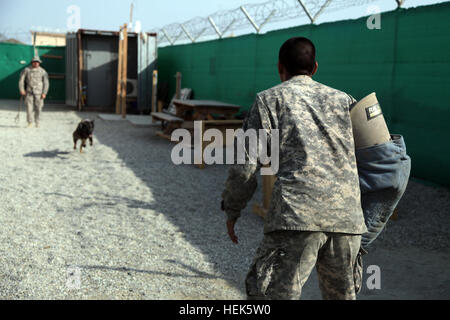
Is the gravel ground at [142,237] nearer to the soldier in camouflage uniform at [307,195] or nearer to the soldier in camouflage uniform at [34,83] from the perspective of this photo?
the soldier in camouflage uniform at [307,195]

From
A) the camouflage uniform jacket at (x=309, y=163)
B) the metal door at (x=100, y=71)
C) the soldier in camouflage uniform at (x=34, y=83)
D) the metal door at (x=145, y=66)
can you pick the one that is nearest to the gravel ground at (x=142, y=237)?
the camouflage uniform jacket at (x=309, y=163)

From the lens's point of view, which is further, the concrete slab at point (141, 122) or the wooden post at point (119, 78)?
the wooden post at point (119, 78)

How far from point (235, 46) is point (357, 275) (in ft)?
34.9

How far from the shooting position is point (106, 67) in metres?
16.8

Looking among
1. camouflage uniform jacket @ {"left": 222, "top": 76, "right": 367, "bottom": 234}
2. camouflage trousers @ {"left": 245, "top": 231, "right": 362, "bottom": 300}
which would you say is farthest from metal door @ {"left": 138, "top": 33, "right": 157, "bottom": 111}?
camouflage trousers @ {"left": 245, "top": 231, "right": 362, "bottom": 300}

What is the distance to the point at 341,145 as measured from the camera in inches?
78.4

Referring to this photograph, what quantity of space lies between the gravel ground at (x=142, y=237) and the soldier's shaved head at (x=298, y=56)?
178 centimetres

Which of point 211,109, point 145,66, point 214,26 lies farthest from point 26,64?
point 211,109

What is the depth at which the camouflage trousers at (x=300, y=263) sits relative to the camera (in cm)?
194

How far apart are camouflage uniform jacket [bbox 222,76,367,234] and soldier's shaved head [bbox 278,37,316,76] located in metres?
0.09

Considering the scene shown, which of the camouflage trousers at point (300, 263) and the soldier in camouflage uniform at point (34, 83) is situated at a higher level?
the soldier in camouflage uniform at point (34, 83)

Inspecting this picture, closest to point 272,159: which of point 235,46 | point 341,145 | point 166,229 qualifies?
point 341,145

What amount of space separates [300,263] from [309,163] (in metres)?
0.41

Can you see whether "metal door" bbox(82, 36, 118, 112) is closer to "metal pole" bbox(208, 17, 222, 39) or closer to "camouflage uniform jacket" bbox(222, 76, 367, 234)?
"metal pole" bbox(208, 17, 222, 39)
